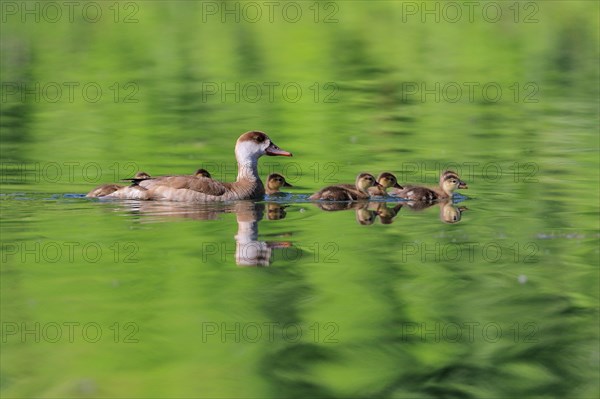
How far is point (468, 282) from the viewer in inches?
402

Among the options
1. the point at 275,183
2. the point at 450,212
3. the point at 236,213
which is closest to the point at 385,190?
the point at 275,183

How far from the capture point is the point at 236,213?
13.6 meters

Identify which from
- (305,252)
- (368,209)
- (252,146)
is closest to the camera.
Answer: (305,252)

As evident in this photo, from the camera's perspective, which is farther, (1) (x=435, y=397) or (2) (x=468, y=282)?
(2) (x=468, y=282)

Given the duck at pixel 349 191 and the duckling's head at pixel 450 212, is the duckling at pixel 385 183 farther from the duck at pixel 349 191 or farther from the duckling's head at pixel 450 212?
the duckling's head at pixel 450 212

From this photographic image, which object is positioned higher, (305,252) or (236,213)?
(236,213)

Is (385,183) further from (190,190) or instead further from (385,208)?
(190,190)

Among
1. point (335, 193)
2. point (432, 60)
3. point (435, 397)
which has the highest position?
point (432, 60)

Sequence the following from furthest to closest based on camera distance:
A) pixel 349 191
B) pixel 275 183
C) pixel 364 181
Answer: pixel 275 183 → pixel 364 181 → pixel 349 191

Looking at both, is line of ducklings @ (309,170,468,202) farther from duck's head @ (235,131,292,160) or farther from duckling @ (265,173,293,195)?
duck's head @ (235,131,292,160)

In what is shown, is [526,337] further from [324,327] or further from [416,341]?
[324,327]

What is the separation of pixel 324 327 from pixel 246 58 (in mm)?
24414

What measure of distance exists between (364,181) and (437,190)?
836 millimetres

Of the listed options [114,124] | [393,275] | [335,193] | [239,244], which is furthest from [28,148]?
[393,275]
